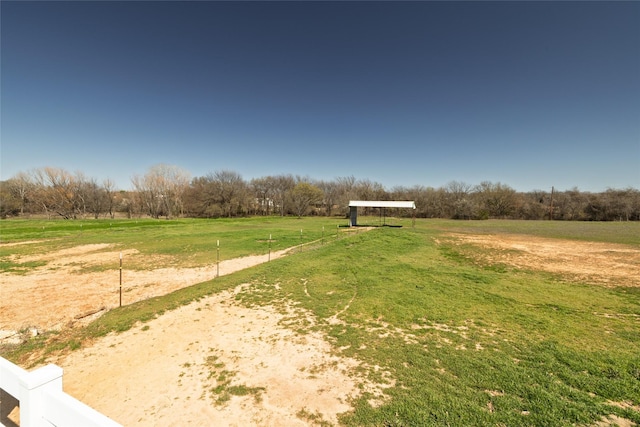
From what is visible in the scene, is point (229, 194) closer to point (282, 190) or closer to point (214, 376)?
point (282, 190)

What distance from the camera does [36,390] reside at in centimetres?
160

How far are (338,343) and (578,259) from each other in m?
18.7

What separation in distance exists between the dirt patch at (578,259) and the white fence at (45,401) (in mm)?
16992

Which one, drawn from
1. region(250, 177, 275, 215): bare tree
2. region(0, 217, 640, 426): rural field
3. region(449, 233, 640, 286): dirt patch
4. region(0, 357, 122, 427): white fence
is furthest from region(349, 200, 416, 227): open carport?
region(250, 177, 275, 215): bare tree

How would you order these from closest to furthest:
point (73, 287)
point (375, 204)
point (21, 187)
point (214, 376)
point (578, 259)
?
point (214, 376) → point (73, 287) → point (578, 259) → point (375, 204) → point (21, 187)

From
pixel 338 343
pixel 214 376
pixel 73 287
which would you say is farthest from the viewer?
pixel 73 287

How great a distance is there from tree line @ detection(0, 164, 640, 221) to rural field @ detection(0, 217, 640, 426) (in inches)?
2236

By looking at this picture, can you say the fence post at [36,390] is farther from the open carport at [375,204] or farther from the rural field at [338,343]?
the open carport at [375,204]

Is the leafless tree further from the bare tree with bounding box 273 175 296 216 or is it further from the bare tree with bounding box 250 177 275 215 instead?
the bare tree with bounding box 250 177 275 215

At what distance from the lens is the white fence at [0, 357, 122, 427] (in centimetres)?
150

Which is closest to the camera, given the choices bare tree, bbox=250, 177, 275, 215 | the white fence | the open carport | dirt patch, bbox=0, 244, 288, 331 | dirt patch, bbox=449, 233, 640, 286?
→ the white fence

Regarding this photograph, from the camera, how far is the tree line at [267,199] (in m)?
56.0

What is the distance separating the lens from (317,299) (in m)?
9.41

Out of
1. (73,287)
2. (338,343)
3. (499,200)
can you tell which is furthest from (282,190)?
(338,343)
